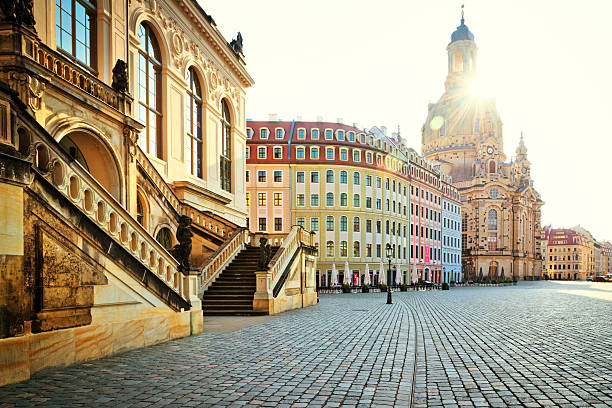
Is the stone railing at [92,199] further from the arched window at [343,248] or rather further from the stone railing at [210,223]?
the arched window at [343,248]

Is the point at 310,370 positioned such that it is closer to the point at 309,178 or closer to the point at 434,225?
the point at 309,178

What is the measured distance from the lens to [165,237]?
20.9 meters

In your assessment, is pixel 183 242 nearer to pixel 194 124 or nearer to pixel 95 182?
pixel 95 182

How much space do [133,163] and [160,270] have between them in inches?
243

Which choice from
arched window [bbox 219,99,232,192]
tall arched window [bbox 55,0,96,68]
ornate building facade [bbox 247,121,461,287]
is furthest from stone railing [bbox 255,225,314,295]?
ornate building facade [bbox 247,121,461,287]

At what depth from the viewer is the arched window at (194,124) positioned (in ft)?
92.7

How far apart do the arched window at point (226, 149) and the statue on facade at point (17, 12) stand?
21.9m

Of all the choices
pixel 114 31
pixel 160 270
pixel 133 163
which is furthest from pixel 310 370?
pixel 114 31

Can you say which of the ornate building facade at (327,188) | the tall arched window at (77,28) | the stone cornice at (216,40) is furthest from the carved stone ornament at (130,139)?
the ornate building facade at (327,188)

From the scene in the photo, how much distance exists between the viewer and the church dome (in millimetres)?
144500

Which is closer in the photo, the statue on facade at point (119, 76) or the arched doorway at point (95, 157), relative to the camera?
the arched doorway at point (95, 157)

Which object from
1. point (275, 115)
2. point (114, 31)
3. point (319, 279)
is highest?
point (275, 115)

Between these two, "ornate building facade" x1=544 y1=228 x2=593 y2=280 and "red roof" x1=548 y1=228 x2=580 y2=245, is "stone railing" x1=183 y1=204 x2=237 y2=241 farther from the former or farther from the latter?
"red roof" x1=548 y1=228 x2=580 y2=245

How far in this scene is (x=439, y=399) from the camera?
23.5ft
